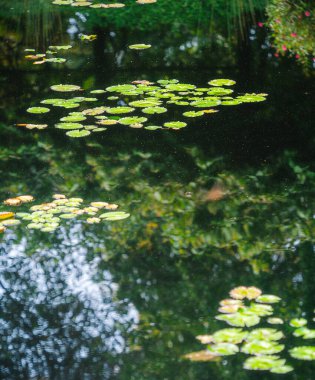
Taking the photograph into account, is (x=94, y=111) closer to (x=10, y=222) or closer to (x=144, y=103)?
(x=144, y=103)

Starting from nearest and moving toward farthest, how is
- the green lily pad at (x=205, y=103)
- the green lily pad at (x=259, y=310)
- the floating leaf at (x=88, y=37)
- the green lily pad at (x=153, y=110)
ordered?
1. the green lily pad at (x=259, y=310)
2. the green lily pad at (x=153, y=110)
3. the green lily pad at (x=205, y=103)
4. the floating leaf at (x=88, y=37)

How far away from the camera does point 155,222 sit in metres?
3.34

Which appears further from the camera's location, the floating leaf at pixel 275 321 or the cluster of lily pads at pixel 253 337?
the floating leaf at pixel 275 321

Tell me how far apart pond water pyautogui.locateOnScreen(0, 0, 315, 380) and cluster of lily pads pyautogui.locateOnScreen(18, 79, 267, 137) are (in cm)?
5

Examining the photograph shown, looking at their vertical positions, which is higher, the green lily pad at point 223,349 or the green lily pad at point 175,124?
the green lily pad at point 175,124

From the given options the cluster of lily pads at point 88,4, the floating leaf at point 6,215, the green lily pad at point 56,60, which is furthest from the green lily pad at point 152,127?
the cluster of lily pads at point 88,4

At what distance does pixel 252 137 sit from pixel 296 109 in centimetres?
59

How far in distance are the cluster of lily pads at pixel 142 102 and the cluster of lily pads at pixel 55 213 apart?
2.74 ft

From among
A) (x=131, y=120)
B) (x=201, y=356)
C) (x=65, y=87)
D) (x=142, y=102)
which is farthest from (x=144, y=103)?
(x=201, y=356)

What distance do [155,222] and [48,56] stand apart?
303cm

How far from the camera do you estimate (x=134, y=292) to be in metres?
2.78

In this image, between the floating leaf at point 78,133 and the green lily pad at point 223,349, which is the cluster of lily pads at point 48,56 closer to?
the floating leaf at point 78,133

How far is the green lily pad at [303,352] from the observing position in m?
2.33

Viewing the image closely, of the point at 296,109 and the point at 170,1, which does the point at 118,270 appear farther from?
the point at 170,1
